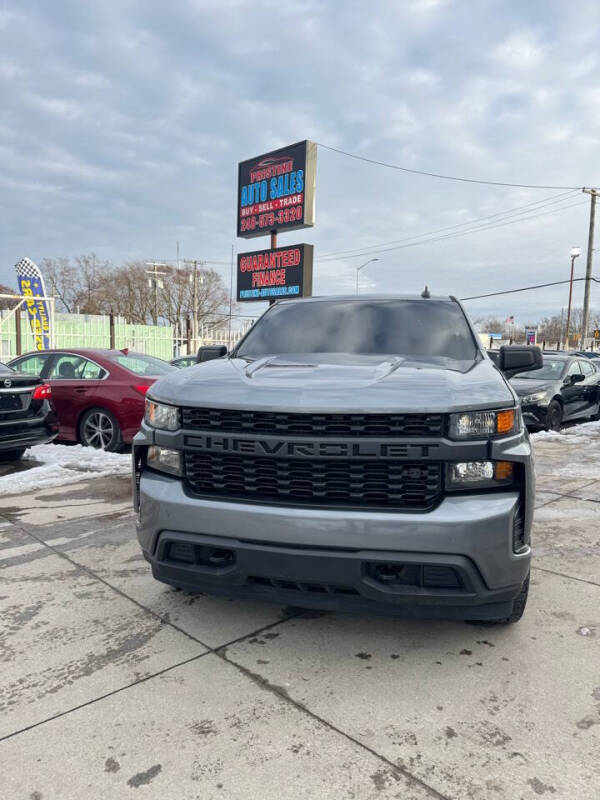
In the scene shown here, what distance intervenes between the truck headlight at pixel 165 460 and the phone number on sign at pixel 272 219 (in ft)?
52.0

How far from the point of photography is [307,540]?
7.78 ft

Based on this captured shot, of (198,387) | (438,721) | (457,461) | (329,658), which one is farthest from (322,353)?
(438,721)

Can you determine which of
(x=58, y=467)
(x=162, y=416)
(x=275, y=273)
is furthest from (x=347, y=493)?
(x=275, y=273)

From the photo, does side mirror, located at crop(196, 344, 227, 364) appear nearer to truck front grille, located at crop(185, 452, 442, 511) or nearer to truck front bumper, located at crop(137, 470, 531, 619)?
truck front grille, located at crop(185, 452, 442, 511)

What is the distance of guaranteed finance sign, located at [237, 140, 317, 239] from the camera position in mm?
17531

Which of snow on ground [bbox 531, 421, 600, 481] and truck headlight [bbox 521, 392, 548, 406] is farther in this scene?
truck headlight [bbox 521, 392, 548, 406]

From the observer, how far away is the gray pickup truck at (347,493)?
2342 millimetres

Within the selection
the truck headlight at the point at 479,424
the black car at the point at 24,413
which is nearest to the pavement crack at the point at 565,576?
the truck headlight at the point at 479,424

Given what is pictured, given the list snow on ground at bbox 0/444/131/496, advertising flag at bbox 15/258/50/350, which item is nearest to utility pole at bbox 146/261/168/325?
advertising flag at bbox 15/258/50/350

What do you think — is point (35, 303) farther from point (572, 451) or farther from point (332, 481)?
point (332, 481)

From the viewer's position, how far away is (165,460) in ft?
9.14

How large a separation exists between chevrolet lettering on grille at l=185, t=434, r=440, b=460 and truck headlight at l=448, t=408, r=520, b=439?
0.12 m

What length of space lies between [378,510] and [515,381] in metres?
9.79

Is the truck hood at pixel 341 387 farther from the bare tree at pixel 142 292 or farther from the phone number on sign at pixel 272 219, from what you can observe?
the bare tree at pixel 142 292
